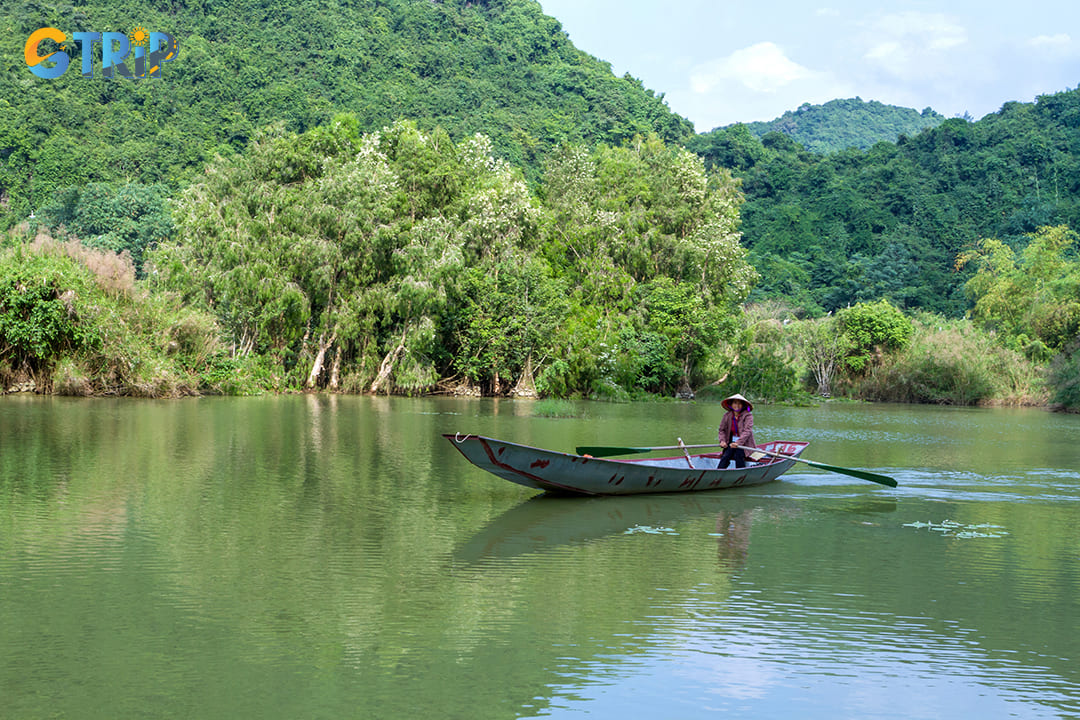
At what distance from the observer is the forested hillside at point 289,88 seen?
63.9 meters

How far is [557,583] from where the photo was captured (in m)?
8.20

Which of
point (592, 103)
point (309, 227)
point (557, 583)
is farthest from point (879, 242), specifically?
point (557, 583)

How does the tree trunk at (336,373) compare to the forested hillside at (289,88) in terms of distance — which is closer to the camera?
the tree trunk at (336,373)

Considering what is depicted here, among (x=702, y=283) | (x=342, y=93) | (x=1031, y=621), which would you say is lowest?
(x=1031, y=621)

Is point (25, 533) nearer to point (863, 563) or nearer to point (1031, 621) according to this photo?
point (863, 563)

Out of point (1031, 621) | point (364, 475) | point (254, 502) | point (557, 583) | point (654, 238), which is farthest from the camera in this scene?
point (654, 238)

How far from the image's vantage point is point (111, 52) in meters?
72.7

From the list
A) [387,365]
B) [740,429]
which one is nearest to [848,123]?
[387,365]

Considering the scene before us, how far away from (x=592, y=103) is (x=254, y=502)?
7590 centimetres

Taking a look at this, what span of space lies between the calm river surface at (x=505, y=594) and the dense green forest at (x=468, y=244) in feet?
59.9

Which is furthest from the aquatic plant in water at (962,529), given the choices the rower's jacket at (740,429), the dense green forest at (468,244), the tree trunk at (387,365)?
the tree trunk at (387,365)

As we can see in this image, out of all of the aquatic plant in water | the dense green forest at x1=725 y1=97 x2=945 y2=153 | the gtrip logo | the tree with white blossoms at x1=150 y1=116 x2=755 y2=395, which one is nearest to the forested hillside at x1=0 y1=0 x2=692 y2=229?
the gtrip logo

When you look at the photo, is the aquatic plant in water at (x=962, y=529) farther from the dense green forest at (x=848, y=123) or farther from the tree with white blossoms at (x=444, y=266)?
the dense green forest at (x=848, y=123)

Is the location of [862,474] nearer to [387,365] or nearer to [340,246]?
[387,365]
